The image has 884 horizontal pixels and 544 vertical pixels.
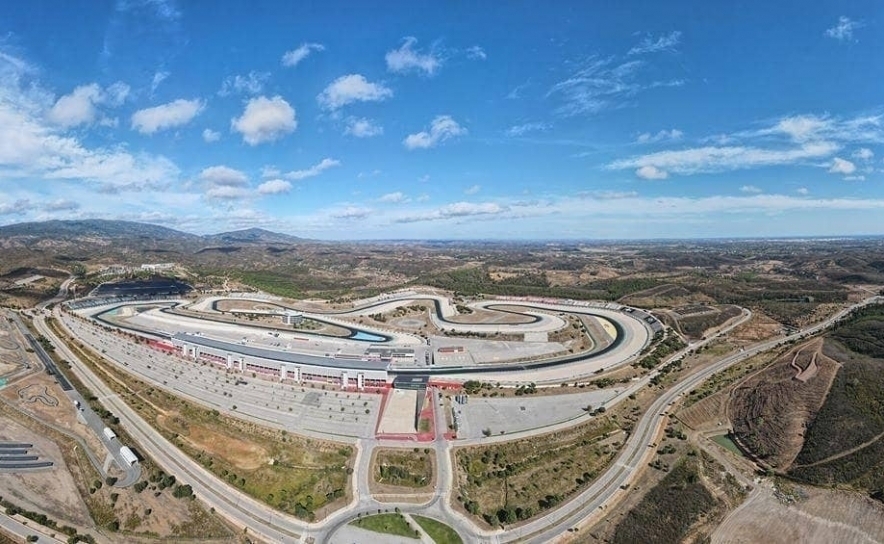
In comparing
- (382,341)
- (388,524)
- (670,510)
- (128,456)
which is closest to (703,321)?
(382,341)

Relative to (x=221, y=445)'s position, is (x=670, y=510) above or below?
below

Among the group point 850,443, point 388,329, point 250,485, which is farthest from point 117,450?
point 850,443

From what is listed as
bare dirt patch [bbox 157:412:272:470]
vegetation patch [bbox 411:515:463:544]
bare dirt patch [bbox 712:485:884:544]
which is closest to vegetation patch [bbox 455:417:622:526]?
vegetation patch [bbox 411:515:463:544]

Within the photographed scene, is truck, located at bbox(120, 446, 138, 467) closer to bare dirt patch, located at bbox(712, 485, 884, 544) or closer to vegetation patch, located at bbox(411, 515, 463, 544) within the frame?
vegetation patch, located at bbox(411, 515, 463, 544)

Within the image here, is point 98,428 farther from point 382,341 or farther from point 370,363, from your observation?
point 382,341

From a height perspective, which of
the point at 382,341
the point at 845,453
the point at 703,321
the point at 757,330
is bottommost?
the point at 845,453
